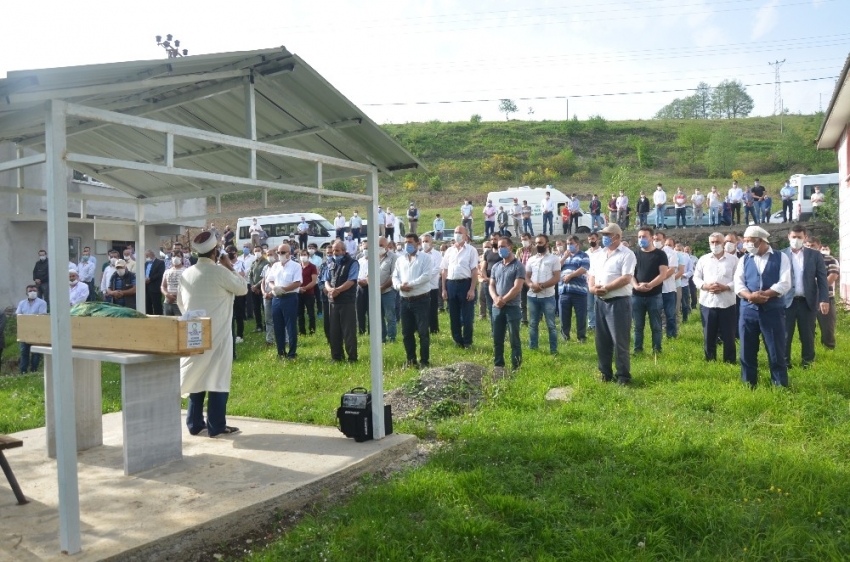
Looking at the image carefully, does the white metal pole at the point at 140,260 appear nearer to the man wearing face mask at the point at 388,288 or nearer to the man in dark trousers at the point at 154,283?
the man wearing face mask at the point at 388,288

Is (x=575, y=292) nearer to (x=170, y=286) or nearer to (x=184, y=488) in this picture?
(x=170, y=286)

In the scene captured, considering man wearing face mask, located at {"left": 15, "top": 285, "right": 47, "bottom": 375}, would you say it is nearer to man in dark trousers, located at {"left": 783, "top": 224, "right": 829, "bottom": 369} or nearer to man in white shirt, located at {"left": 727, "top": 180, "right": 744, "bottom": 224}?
man in dark trousers, located at {"left": 783, "top": 224, "right": 829, "bottom": 369}

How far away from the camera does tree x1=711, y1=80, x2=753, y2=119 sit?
86.3 metres

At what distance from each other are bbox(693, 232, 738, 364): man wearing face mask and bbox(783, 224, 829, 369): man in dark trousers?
716 mm

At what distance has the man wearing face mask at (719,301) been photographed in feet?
31.0

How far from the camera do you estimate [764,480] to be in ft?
17.3

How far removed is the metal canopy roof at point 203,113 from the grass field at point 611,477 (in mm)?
2964

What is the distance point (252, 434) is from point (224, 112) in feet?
10.8

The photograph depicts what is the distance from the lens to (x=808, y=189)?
3134 cm

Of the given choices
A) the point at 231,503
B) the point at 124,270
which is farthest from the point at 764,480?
the point at 124,270

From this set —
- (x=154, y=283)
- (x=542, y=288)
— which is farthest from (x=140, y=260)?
(x=154, y=283)

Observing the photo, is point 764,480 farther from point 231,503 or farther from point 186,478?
point 186,478

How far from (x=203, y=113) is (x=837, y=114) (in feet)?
49.3

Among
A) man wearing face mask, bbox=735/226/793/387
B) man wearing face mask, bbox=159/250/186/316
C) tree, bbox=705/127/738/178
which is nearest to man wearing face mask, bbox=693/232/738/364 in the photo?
man wearing face mask, bbox=735/226/793/387
